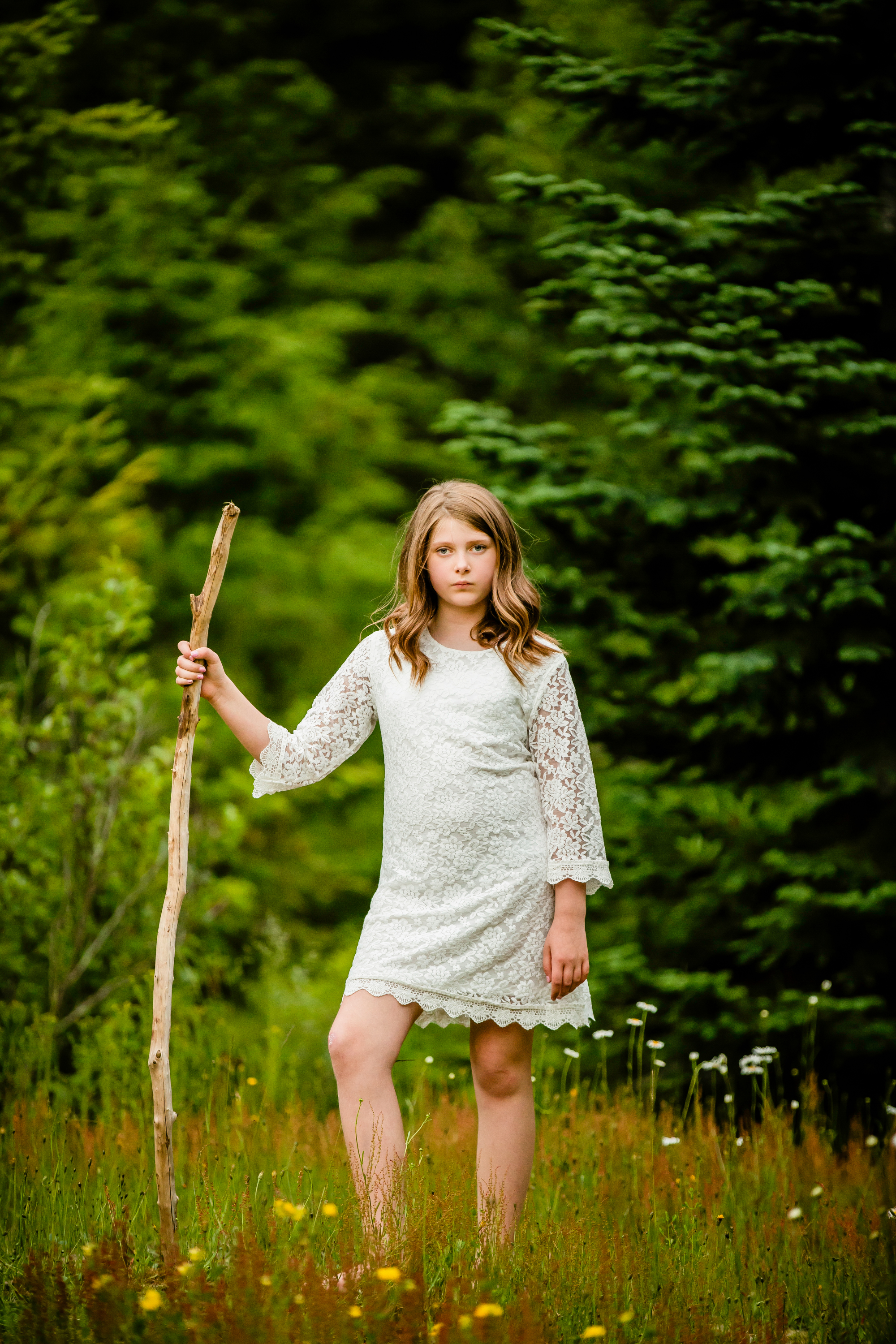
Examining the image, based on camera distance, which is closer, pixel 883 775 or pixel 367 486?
pixel 883 775

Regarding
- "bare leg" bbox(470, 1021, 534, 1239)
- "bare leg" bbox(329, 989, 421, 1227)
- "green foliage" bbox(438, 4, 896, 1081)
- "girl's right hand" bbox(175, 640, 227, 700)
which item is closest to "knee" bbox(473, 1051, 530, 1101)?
"bare leg" bbox(470, 1021, 534, 1239)

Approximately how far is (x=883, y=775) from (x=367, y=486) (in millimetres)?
5080

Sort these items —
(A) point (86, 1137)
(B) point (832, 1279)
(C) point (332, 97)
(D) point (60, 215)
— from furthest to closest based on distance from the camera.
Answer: (C) point (332, 97)
(D) point (60, 215)
(A) point (86, 1137)
(B) point (832, 1279)

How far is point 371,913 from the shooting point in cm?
275

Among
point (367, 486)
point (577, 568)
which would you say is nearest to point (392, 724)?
point (577, 568)

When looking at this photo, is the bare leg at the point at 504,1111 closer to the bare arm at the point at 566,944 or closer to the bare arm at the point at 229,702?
the bare arm at the point at 566,944

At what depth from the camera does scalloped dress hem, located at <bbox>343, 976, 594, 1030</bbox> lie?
2.57 metres

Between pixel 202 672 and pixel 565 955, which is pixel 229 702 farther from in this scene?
pixel 565 955

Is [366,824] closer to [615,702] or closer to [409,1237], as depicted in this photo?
[615,702]

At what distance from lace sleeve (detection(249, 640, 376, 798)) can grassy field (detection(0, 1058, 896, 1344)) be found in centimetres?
85

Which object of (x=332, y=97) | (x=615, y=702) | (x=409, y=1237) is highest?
(x=332, y=97)

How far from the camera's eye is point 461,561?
109 inches

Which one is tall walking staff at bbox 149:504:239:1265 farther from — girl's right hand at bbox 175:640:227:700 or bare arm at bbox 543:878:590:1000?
bare arm at bbox 543:878:590:1000

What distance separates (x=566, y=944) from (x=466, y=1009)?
26 centimetres
